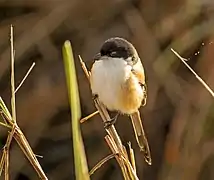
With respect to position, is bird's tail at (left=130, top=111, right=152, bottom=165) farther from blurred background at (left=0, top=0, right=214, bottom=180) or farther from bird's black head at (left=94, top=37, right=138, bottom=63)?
blurred background at (left=0, top=0, right=214, bottom=180)

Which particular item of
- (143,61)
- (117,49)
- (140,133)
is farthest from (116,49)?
(143,61)

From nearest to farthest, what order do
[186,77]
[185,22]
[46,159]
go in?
[185,22]
[186,77]
[46,159]

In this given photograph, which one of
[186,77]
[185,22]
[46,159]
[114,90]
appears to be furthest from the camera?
[46,159]

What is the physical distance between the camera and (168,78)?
254cm

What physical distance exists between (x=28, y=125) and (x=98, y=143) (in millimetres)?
330

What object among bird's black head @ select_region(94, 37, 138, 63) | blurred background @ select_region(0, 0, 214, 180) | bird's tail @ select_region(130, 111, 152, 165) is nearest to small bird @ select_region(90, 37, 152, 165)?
bird's black head @ select_region(94, 37, 138, 63)

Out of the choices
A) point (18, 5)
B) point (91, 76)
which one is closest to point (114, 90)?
point (91, 76)

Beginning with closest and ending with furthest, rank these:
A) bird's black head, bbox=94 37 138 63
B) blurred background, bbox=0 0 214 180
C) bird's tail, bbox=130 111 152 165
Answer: bird's black head, bbox=94 37 138 63 < bird's tail, bbox=130 111 152 165 < blurred background, bbox=0 0 214 180

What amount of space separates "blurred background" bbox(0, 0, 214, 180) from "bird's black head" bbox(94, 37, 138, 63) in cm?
96

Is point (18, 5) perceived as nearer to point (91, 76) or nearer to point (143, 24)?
point (143, 24)

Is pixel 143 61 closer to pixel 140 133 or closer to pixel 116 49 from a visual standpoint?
pixel 140 133

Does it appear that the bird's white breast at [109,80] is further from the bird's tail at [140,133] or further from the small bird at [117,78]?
the bird's tail at [140,133]

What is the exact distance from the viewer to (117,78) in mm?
1457

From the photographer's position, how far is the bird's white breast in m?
1.45
